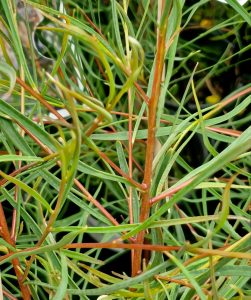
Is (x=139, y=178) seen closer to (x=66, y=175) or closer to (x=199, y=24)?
(x=199, y=24)

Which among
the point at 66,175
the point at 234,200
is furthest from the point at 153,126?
the point at 234,200

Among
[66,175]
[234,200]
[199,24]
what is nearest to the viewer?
[66,175]

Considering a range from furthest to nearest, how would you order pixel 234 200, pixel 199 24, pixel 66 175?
pixel 199 24 → pixel 234 200 → pixel 66 175

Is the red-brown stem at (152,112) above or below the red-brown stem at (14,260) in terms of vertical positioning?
above

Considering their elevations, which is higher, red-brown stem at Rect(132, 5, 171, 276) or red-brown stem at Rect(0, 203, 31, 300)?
red-brown stem at Rect(132, 5, 171, 276)

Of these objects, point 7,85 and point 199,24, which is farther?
point 199,24

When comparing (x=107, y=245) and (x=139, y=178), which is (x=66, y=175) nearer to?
(x=107, y=245)

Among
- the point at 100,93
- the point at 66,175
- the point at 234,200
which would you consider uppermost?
the point at 66,175

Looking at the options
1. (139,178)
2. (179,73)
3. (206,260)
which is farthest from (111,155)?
(206,260)

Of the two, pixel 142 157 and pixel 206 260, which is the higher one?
pixel 206 260
